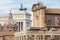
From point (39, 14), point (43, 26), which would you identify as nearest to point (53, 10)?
point (39, 14)

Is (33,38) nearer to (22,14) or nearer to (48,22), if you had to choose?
(48,22)

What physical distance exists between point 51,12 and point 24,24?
50733 millimetres

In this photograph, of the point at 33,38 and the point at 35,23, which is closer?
the point at 33,38

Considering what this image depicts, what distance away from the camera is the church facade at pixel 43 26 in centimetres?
5141

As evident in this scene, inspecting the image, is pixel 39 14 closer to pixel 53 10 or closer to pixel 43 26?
pixel 53 10

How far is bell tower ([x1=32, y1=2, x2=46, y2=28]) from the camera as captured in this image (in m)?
57.6

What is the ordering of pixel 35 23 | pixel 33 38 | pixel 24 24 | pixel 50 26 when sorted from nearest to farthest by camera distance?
pixel 33 38 < pixel 50 26 < pixel 35 23 < pixel 24 24

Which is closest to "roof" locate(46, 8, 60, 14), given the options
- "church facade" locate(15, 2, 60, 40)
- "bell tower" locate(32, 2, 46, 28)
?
"church facade" locate(15, 2, 60, 40)

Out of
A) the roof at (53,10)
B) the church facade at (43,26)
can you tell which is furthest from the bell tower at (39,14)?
→ the roof at (53,10)

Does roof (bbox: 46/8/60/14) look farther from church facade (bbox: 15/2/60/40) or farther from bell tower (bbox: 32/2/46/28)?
bell tower (bbox: 32/2/46/28)

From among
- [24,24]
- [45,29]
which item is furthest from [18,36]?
[24,24]

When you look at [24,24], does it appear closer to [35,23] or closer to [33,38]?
[35,23]

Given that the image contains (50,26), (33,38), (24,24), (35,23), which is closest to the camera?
(33,38)

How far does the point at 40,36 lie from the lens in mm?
51344
